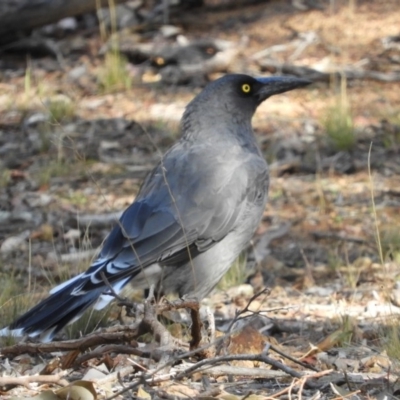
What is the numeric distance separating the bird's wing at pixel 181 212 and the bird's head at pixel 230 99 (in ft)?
1.00

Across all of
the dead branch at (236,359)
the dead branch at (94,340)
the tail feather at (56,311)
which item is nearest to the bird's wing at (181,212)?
the tail feather at (56,311)

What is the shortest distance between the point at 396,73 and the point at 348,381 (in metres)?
6.05

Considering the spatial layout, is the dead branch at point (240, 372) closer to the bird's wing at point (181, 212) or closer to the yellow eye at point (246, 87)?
the bird's wing at point (181, 212)

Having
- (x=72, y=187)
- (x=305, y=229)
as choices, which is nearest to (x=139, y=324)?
(x=305, y=229)

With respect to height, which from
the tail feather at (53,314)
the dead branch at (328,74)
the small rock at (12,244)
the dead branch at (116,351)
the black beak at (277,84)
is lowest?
the dead branch at (328,74)

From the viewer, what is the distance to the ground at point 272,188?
367 cm

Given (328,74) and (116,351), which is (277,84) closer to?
(116,351)

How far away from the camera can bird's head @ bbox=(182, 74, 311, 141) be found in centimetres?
496

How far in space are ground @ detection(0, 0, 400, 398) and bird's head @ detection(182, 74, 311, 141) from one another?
0.27 meters

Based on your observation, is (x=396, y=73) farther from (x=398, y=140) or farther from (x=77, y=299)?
(x=77, y=299)

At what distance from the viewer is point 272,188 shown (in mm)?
6590

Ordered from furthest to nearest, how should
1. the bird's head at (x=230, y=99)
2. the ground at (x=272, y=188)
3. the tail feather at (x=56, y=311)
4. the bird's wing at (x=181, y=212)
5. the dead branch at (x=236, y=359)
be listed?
1. the bird's head at (x=230, y=99)
2. the bird's wing at (x=181, y=212)
3. the tail feather at (x=56, y=311)
4. the ground at (x=272, y=188)
5. the dead branch at (x=236, y=359)

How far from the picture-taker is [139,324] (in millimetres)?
2916

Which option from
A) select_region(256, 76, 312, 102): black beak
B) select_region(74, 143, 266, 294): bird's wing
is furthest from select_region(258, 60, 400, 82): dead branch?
select_region(74, 143, 266, 294): bird's wing
